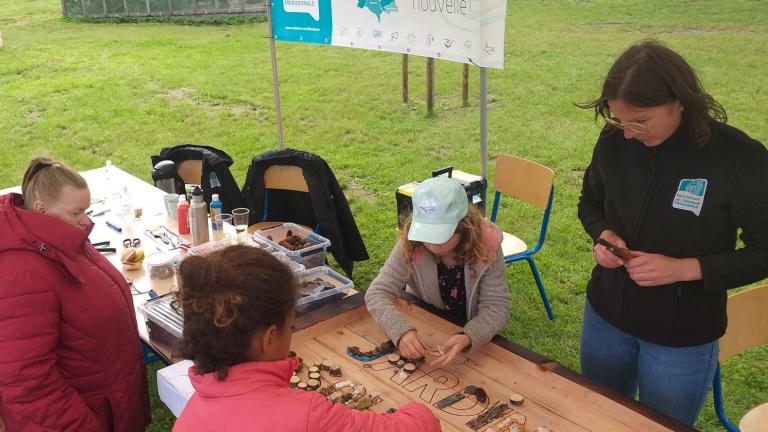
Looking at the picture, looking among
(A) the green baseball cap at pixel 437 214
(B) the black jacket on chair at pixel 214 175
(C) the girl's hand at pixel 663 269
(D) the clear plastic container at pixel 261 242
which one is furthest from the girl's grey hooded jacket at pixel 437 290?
(B) the black jacket on chair at pixel 214 175

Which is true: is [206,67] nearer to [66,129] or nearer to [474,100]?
[66,129]

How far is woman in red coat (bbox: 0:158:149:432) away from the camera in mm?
2064

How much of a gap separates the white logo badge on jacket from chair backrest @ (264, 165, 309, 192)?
2589 mm

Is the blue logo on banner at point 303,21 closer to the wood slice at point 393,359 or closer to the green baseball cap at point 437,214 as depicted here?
the green baseball cap at point 437,214

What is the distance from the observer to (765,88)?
8258 millimetres

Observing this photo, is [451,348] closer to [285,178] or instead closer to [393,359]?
[393,359]

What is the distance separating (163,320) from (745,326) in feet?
7.28

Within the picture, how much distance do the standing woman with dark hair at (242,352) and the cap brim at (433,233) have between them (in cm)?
84

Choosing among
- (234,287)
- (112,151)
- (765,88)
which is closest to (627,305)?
(234,287)

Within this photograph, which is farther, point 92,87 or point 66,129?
point 92,87

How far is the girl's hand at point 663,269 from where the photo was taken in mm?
1941

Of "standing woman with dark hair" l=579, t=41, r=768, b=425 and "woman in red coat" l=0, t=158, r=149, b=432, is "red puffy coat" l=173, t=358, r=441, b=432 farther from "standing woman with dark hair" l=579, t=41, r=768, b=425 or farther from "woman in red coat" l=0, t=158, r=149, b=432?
"standing woman with dark hair" l=579, t=41, r=768, b=425

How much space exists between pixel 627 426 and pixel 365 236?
367cm

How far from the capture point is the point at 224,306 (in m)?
1.39
